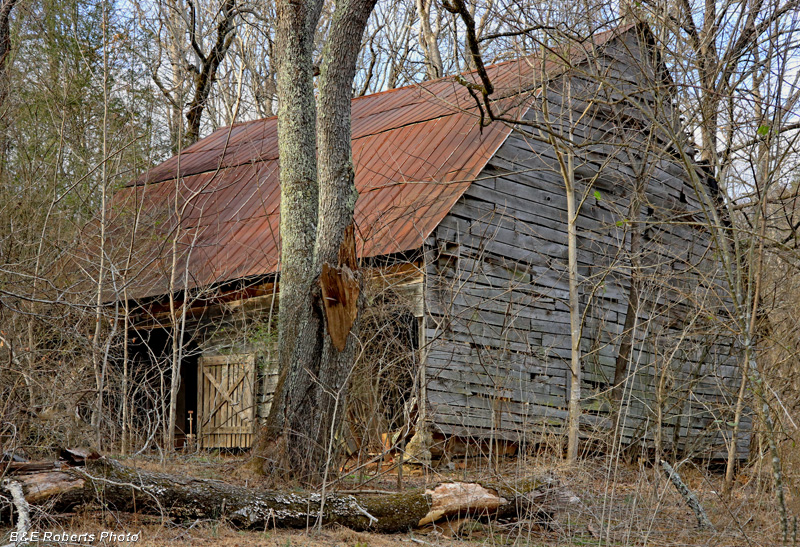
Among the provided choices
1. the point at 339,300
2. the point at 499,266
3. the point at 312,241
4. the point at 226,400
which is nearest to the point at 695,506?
the point at 339,300

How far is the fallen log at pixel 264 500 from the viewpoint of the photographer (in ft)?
16.8

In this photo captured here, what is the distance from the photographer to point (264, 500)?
18.5ft

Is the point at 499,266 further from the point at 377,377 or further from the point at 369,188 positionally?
the point at 377,377

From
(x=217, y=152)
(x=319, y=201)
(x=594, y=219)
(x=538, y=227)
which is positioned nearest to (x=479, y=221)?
(x=538, y=227)

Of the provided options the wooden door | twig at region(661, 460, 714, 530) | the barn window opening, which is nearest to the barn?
the wooden door

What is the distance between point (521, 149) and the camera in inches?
429

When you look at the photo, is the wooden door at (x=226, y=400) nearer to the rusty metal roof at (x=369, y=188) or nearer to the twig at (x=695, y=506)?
the rusty metal roof at (x=369, y=188)

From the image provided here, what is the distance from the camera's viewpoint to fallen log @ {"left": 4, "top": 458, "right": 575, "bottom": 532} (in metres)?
5.13

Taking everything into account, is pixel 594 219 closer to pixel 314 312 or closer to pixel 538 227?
pixel 538 227

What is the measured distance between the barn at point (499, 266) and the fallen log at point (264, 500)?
2.32 meters

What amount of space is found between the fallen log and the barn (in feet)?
7.60

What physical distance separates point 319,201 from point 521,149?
15.2 feet

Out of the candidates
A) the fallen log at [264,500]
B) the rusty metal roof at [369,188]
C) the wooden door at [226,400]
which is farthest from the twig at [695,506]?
the wooden door at [226,400]

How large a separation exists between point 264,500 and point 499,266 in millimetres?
5562
